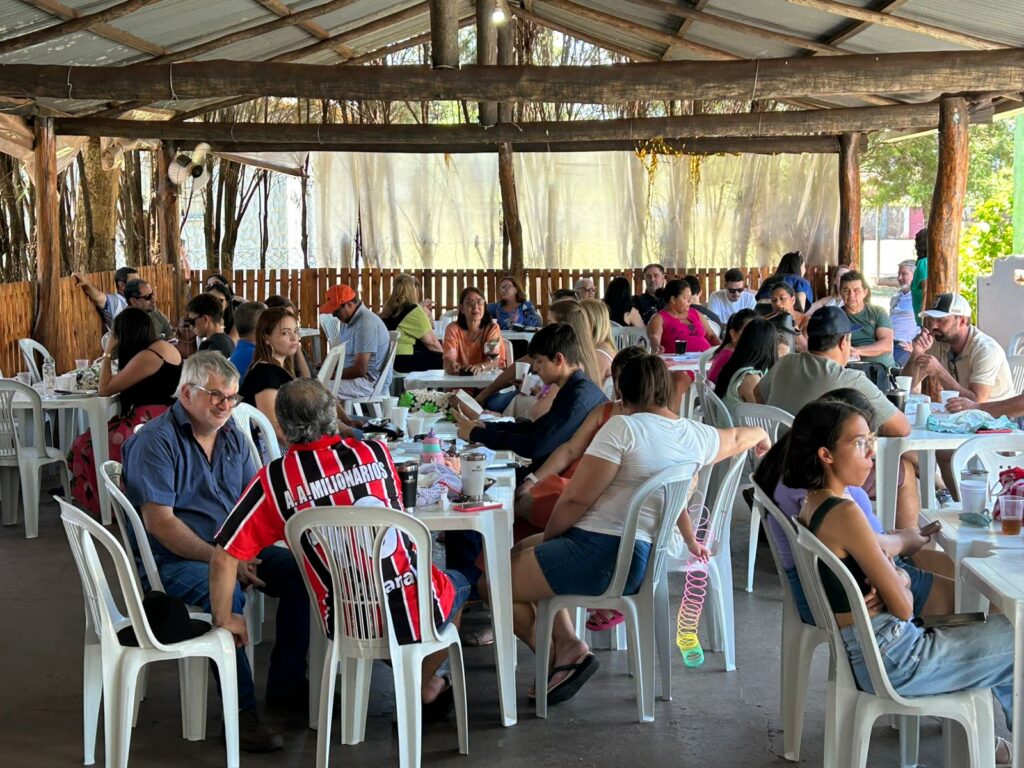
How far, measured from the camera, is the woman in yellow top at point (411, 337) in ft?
32.9

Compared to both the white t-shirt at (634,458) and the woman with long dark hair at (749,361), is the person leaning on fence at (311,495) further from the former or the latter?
the woman with long dark hair at (749,361)

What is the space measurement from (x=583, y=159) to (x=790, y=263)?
5.08 meters

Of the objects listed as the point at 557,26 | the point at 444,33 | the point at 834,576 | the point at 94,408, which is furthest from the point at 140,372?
the point at 557,26

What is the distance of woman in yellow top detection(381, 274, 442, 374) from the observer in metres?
10.0

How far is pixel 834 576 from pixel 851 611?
10 cm

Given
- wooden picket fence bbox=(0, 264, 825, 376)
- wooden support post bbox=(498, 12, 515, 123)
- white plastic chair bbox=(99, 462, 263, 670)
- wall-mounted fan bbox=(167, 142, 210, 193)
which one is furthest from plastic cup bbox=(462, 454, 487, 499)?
wall-mounted fan bbox=(167, 142, 210, 193)

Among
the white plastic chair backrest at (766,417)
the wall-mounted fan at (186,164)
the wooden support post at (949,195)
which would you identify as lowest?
the white plastic chair backrest at (766,417)

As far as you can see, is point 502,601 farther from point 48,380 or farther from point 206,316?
point 48,380

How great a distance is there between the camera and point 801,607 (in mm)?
3777

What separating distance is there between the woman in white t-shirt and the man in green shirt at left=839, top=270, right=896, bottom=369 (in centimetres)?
440

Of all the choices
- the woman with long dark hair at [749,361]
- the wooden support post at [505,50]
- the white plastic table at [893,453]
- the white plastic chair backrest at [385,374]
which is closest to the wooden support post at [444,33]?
the white plastic chair backrest at [385,374]

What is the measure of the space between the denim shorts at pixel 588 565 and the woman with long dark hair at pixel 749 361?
7.27ft

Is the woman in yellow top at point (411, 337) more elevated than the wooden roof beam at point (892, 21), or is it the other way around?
the wooden roof beam at point (892, 21)

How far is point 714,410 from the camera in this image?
639 cm
